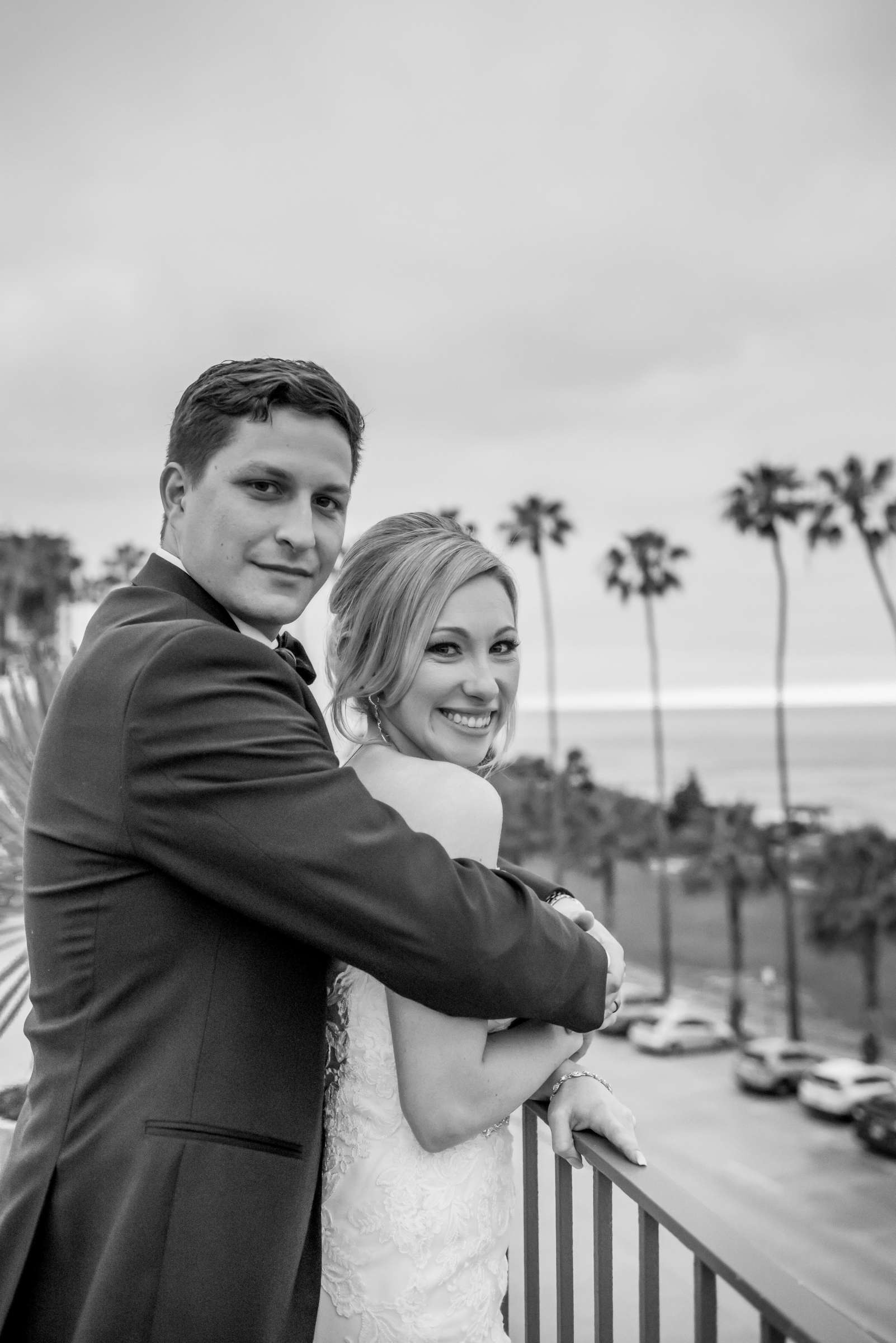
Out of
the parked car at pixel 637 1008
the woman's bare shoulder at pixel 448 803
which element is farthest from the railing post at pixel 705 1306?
the parked car at pixel 637 1008

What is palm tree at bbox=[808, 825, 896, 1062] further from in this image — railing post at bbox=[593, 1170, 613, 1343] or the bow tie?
the bow tie

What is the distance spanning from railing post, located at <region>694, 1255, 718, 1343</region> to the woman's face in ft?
2.46

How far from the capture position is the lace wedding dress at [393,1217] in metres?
1.37

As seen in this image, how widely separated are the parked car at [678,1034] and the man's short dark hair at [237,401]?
42963mm

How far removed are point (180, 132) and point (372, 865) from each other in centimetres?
1967

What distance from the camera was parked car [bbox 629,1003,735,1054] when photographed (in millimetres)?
40719

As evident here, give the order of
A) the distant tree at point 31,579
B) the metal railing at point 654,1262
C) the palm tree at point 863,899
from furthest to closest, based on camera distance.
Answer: the palm tree at point 863,899 → the distant tree at point 31,579 → the metal railing at point 654,1262

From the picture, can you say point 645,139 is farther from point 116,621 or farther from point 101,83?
point 116,621

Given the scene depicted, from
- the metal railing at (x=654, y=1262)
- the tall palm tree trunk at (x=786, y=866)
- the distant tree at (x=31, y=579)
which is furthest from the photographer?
the distant tree at (x=31, y=579)

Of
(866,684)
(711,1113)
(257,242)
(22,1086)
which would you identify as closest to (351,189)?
(257,242)

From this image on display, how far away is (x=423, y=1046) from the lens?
1270 mm

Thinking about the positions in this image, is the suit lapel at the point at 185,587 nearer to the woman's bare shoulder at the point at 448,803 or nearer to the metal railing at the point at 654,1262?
the woman's bare shoulder at the point at 448,803

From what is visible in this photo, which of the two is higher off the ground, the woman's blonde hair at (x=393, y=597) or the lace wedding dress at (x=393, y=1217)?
the woman's blonde hair at (x=393, y=597)

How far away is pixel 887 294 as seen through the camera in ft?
268
